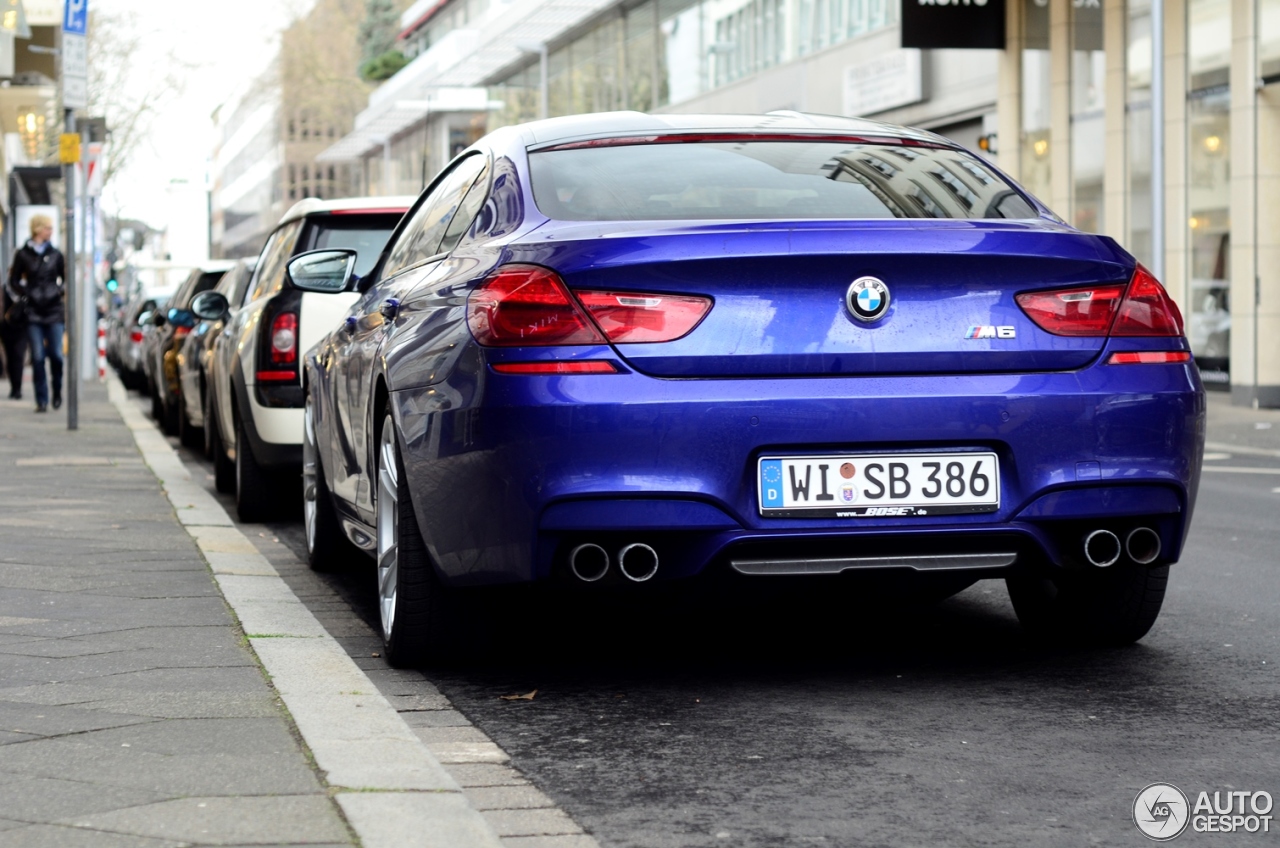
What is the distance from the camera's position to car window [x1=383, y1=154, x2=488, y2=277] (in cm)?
583

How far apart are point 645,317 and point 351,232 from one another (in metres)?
5.48

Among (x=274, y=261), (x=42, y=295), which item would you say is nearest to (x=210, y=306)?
(x=274, y=261)

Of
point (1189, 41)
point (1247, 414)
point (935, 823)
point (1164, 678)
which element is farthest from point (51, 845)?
point (1189, 41)

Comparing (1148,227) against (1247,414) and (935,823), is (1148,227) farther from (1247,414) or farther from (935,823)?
(935,823)

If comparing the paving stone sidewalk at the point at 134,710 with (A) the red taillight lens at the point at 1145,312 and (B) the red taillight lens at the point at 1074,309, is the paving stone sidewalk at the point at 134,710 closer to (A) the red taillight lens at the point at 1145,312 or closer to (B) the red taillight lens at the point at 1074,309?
(B) the red taillight lens at the point at 1074,309

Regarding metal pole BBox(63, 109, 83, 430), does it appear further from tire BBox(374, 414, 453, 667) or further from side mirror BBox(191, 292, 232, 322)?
tire BBox(374, 414, 453, 667)

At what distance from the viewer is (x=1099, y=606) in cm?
549

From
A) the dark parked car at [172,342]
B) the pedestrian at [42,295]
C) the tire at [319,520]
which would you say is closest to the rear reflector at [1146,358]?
the tire at [319,520]

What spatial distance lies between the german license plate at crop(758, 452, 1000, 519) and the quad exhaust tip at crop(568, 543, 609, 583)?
1.27ft

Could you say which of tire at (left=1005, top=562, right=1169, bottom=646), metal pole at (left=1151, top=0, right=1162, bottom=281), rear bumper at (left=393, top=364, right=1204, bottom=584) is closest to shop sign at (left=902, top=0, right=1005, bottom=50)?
metal pole at (left=1151, top=0, right=1162, bottom=281)

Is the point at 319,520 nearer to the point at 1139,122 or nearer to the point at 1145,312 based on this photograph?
the point at 1145,312

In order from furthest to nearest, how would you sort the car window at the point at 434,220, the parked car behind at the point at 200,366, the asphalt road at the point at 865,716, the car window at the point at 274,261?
the parked car behind at the point at 200,366 → the car window at the point at 274,261 → the car window at the point at 434,220 → the asphalt road at the point at 865,716

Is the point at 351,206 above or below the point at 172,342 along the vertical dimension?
above

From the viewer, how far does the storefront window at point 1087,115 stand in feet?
81.4
